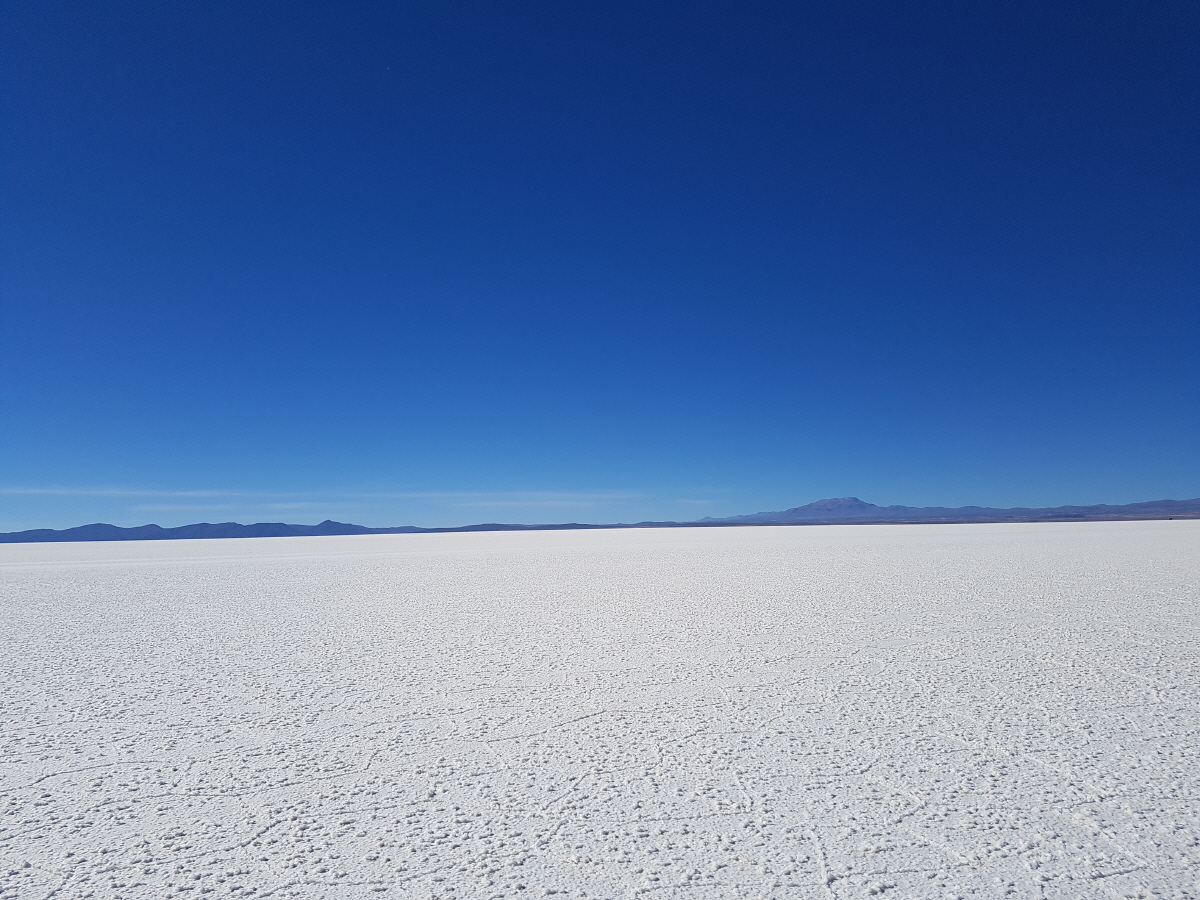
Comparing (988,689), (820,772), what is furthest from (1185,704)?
(820,772)

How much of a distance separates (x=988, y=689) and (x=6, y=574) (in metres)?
21.8

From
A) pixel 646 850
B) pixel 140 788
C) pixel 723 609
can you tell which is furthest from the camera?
pixel 723 609

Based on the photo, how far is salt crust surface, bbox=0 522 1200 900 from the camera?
2.35 m

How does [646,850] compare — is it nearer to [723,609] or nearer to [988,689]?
[988,689]

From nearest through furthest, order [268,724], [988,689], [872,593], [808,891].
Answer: [808,891] → [268,724] → [988,689] → [872,593]

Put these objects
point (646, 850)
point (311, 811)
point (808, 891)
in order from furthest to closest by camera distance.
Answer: point (311, 811) < point (646, 850) < point (808, 891)

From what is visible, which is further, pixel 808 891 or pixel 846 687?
pixel 846 687

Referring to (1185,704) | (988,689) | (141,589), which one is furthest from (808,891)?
(141,589)

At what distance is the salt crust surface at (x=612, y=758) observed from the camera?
2.35 meters

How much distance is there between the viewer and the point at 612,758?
338 centimetres

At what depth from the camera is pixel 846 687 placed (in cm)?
457

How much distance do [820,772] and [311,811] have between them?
2.33 m

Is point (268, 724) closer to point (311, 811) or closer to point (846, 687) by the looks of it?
point (311, 811)

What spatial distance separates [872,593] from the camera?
31.3 feet
